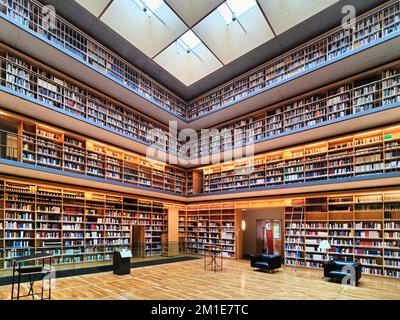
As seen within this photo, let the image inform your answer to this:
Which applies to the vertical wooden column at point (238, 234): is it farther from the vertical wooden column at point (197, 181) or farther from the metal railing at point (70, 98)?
the metal railing at point (70, 98)

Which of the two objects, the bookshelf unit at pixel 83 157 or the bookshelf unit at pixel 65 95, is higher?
the bookshelf unit at pixel 65 95

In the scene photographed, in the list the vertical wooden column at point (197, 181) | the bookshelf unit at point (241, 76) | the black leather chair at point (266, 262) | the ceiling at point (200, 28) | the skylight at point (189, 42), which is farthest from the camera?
the vertical wooden column at point (197, 181)

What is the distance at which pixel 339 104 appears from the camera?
8.09 m

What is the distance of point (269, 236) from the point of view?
440 inches

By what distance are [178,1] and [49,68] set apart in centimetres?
413

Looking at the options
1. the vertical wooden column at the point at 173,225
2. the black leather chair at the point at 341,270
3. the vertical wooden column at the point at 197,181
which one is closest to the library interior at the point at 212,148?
the black leather chair at the point at 341,270

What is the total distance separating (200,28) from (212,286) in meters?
7.69

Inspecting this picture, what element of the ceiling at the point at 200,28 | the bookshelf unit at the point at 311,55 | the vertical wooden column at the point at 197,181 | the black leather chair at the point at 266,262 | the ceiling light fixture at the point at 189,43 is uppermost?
the ceiling light fixture at the point at 189,43

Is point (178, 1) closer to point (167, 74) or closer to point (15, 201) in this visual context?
point (167, 74)

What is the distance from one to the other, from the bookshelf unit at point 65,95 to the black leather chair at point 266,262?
5.77 m

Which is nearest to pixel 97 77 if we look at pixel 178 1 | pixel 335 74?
pixel 178 1

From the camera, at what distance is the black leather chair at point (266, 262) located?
25.3ft

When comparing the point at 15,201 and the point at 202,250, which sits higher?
the point at 15,201

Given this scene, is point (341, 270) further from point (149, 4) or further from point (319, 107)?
point (149, 4)
